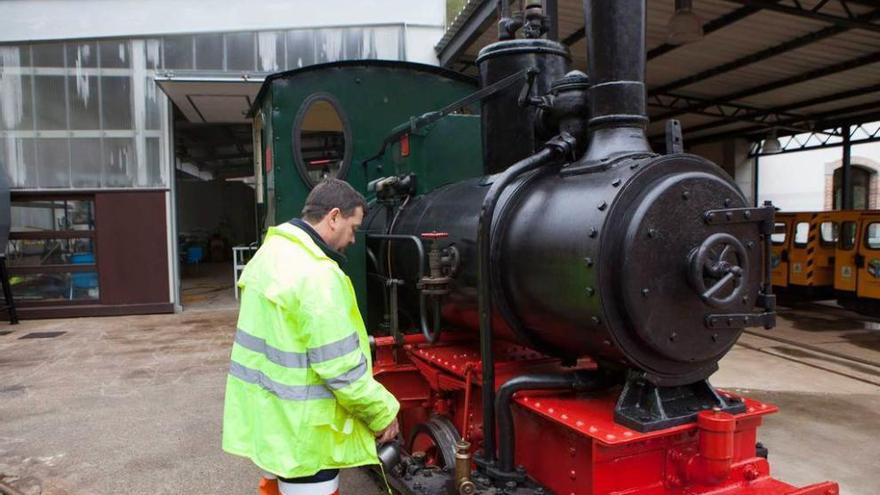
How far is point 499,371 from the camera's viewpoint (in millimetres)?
2641

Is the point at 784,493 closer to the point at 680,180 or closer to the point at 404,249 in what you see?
the point at 680,180

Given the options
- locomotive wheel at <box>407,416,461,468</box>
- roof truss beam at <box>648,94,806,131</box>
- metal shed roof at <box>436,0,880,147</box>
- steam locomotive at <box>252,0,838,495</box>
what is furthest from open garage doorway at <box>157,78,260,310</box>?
roof truss beam at <box>648,94,806,131</box>

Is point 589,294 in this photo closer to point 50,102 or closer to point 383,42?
point 383,42

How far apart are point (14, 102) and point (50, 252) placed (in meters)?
2.45

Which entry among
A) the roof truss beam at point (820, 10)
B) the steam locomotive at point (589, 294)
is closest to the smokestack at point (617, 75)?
the steam locomotive at point (589, 294)

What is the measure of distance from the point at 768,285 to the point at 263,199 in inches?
145

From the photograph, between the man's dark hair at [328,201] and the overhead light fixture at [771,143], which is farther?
the overhead light fixture at [771,143]

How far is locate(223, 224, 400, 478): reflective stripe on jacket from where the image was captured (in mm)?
1942

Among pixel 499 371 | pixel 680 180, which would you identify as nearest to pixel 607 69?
pixel 680 180

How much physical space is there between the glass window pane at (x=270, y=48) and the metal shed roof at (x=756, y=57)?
262 cm

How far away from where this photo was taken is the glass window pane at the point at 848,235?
408 inches

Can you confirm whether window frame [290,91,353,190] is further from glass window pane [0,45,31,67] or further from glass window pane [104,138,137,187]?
glass window pane [0,45,31,67]

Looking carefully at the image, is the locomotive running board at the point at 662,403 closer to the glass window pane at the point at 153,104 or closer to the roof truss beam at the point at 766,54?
the roof truss beam at the point at 766,54

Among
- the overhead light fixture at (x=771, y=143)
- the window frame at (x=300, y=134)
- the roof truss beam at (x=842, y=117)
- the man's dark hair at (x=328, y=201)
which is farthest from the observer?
the overhead light fixture at (x=771, y=143)
